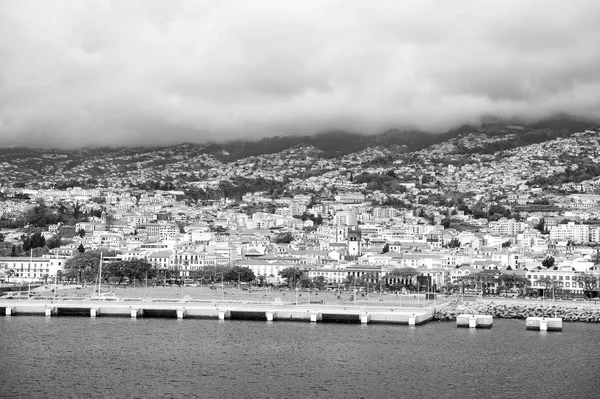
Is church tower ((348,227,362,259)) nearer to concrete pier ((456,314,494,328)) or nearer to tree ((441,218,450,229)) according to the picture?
tree ((441,218,450,229))

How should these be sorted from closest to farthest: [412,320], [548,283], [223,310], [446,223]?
1. [412,320]
2. [223,310]
3. [548,283]
4. [446,223]

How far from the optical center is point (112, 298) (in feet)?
230

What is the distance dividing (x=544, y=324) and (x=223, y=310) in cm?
2252

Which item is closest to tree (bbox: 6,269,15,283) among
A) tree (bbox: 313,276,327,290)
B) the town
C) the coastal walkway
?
the town

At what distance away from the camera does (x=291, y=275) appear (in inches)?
3775

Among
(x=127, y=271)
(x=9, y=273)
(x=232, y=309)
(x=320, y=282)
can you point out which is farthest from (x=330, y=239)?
(x=232, y=309)

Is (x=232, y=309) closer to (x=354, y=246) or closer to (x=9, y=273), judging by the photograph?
(x=9, y=273)

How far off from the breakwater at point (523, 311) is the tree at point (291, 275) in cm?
2980

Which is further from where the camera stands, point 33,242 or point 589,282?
point 33,242

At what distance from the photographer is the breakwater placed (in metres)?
63.0

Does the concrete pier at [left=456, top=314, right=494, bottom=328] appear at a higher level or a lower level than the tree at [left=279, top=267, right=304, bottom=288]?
lower

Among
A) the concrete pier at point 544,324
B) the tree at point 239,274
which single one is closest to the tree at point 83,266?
the tree at point 239,274

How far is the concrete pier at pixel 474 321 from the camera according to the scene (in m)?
57.8

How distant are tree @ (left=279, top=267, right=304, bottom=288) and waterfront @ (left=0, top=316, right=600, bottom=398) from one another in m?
35.3
